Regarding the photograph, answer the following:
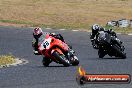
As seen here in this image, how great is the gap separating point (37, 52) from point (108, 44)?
157 inches

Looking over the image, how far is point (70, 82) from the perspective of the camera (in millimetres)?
12539

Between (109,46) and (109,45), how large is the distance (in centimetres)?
6

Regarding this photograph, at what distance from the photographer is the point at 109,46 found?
69.3 feet

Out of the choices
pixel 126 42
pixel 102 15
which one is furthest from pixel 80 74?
pixel 102 15

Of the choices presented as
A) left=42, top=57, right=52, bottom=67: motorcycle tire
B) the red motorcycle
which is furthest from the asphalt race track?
the red motorcycle

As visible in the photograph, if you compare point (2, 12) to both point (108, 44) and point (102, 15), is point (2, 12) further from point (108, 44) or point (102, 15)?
point (108, 44)

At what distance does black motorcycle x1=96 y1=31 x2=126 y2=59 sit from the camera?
68.2 feet

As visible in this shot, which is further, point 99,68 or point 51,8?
point 51,8

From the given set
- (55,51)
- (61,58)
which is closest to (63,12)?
(55,51)

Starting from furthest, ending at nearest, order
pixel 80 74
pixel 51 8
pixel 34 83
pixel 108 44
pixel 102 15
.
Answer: pixel 51 8 → pixel 102 15 → pixel 108 44 → pixel 34 83 → pixel 80 74

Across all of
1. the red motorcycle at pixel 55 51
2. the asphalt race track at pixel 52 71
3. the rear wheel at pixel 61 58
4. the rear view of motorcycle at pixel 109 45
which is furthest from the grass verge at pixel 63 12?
the rear wheel at pixel 61 58

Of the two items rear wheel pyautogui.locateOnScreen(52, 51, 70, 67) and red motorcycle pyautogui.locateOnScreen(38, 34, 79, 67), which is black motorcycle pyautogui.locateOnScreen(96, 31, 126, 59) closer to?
red motorcycle pyautogui.locateOnScreen(38, 34, 79, 67)

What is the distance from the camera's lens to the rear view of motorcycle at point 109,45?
20781 millimetres

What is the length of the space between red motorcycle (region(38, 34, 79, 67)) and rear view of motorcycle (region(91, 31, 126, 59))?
3375 millimetres
